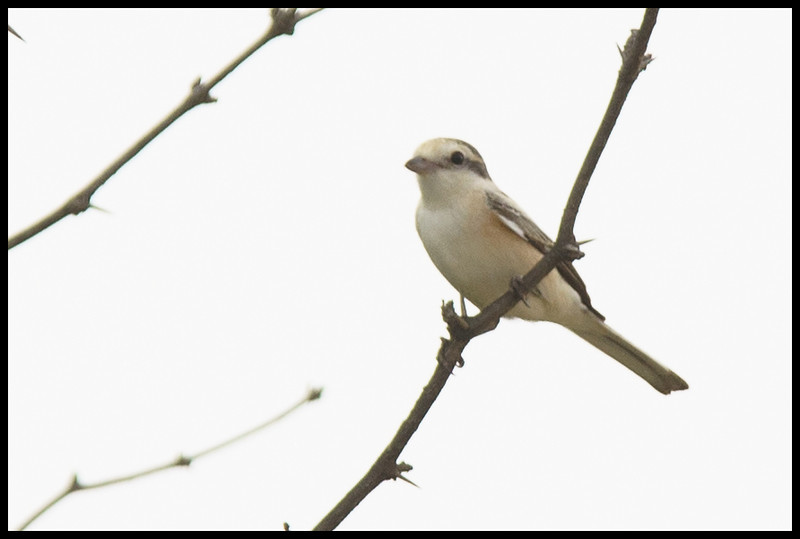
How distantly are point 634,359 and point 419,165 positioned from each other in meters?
2.14

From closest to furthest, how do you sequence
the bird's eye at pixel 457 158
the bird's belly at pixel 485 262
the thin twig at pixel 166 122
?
the thin twig at pixel 166 122, the bird's belly at pixel 485 262, the bird's eye at pixel 457 158

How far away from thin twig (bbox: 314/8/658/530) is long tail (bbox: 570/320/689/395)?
316 centimetres

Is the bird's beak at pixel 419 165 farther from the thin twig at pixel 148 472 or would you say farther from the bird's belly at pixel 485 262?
the thin twig at pixel 148 472

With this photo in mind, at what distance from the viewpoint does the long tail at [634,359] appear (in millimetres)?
6859

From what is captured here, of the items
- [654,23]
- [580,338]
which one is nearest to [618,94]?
[654,23]

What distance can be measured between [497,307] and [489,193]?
2605 mm

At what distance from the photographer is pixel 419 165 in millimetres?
6324

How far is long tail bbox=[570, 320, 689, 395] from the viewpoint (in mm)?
6859

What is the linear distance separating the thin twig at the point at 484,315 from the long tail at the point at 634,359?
3164 millimetres

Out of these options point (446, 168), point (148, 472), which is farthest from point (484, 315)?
point (446, 168)

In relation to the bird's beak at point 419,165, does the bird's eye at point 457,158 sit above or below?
above

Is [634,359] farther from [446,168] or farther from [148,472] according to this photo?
[148,472]

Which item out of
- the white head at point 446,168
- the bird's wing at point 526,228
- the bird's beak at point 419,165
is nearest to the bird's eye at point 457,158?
the white head at point 446,168

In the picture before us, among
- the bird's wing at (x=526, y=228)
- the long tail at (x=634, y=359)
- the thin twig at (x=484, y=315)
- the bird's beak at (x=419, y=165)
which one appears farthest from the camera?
the long tail at (x=634, y=359)
